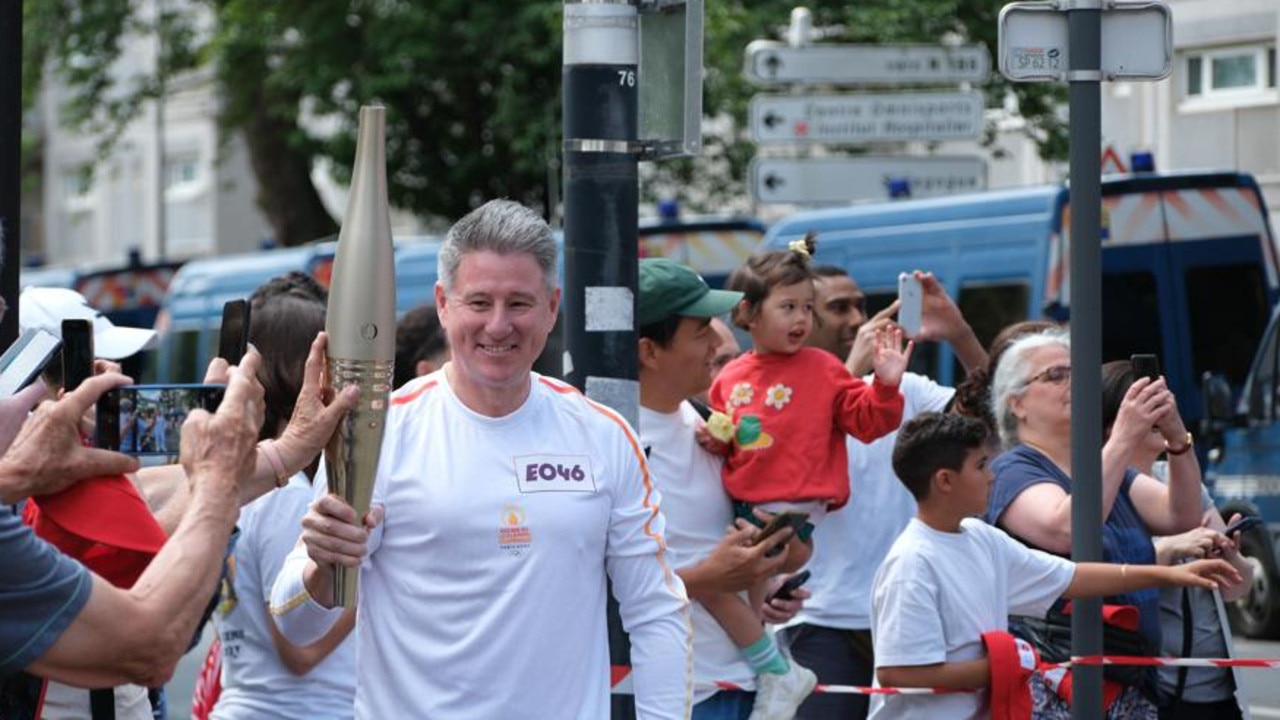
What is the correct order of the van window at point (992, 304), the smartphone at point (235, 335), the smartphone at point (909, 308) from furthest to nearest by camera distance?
the van window at point (992, 304) < the smartphone at point (909, 308) < the smartphone at point (235, 335)

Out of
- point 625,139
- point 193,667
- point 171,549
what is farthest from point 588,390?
point 193,667

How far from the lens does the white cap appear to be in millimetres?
4840

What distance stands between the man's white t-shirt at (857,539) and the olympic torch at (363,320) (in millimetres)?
3061

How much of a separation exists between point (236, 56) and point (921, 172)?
41.7 ft

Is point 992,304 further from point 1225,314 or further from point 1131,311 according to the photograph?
point 1225,314

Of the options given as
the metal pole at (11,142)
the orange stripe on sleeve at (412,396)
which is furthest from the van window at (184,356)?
the orange stripe on sleeve at (412,396)

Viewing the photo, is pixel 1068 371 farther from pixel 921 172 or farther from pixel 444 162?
pixel 444 162

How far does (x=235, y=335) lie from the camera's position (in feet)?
14.0

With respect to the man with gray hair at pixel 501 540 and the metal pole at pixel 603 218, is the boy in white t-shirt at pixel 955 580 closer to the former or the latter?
the metal pole at pixel 603 218

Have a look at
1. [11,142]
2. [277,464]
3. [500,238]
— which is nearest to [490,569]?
[277,464]

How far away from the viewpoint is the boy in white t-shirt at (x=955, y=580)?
5832 millimetres

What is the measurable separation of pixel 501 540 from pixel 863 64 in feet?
41.2

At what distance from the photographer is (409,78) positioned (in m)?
26.2

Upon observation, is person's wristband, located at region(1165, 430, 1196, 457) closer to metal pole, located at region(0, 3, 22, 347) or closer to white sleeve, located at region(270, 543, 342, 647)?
white sleeve, located at region(270, 543, 342, 647)
